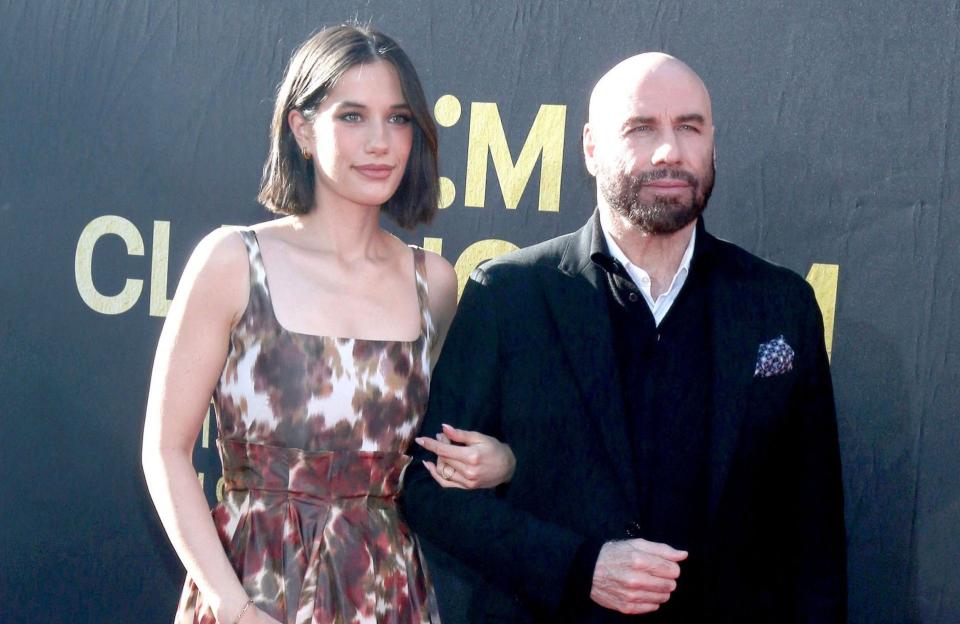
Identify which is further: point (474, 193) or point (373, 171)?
point (474, 193)

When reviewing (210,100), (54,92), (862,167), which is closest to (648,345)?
(862,167)

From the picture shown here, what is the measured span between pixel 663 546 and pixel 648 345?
35 cm

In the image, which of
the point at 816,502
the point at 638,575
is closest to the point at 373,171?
the point at 638,575

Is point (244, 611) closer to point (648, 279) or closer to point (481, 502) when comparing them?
point (481, 502)

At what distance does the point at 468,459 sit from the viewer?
1950mm

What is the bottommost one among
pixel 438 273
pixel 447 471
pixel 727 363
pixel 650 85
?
pixel 447 471

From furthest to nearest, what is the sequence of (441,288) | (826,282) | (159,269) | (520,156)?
1. (159,269)
2. (520,156)
3. (826,282)
4. (441,288)

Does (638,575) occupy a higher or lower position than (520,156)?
lower

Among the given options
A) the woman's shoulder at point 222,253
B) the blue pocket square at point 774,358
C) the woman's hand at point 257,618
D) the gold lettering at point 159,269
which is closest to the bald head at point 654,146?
the blue pocket square at point 774,358

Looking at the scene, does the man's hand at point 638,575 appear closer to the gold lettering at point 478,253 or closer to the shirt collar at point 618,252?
the shirt collar at point 618,252

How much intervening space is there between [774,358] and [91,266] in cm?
189

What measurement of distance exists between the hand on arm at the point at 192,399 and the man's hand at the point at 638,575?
0.59 meters

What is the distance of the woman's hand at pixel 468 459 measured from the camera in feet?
6.41

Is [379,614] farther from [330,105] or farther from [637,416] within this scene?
[330,105]
